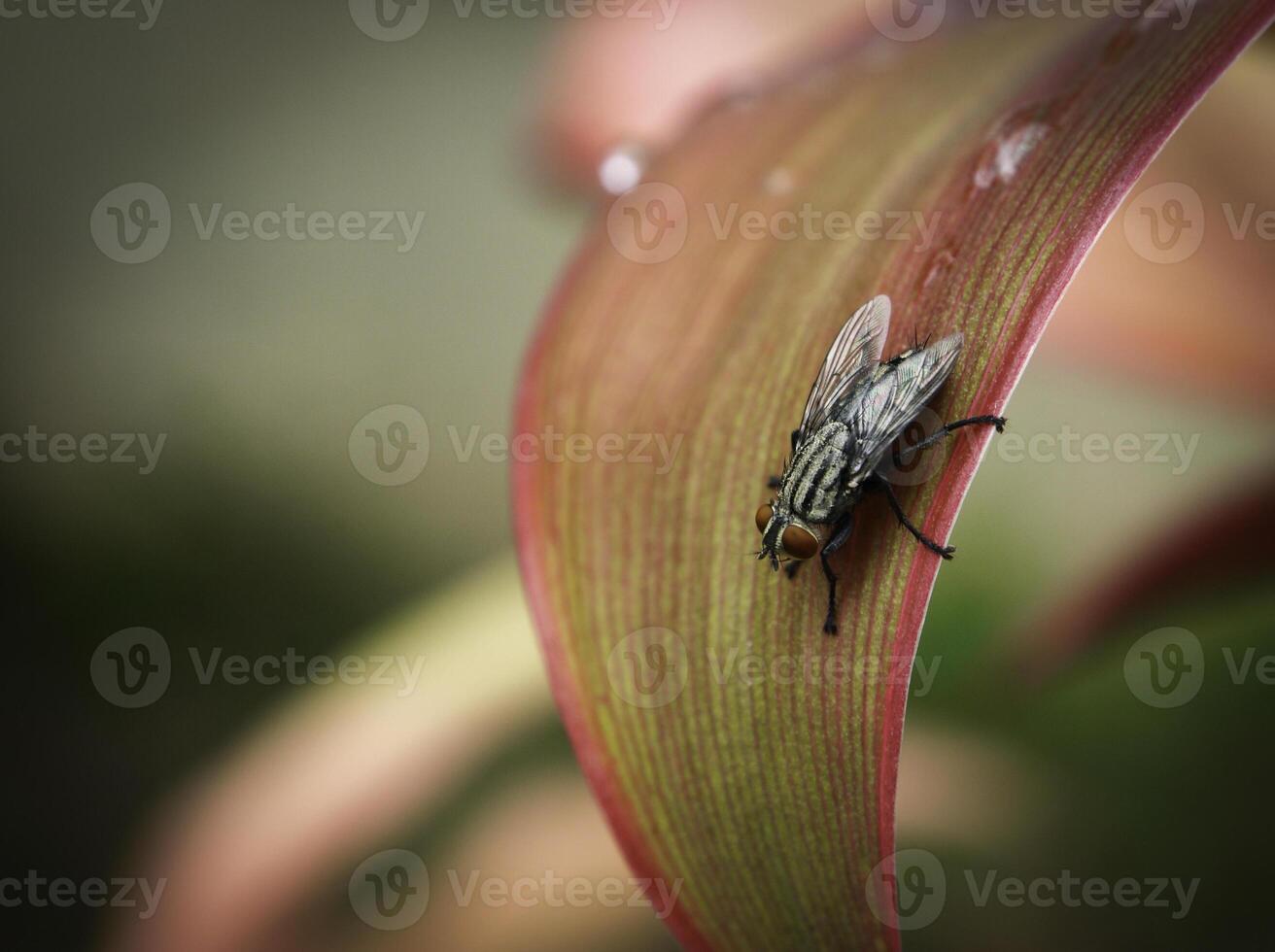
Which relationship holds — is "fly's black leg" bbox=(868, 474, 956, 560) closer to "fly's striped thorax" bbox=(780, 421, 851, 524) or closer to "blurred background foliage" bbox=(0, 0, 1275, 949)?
"fly's striped thorax" bbox=(780, 421, 851, 524)

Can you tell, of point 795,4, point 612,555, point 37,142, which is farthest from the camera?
point 37,142

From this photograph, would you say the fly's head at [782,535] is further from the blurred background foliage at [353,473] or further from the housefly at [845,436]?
the blurred background foliage at [353,473]

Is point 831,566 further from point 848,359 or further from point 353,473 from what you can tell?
point 353,473

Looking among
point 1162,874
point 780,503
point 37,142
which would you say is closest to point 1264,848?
point 1162,874

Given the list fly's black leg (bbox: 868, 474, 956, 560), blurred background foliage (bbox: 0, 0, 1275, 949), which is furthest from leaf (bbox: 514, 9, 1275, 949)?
blurred background foliage (bbox: 0, 0, 1275, 949)

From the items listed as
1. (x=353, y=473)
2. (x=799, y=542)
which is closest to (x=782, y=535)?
(x=799, y=542)

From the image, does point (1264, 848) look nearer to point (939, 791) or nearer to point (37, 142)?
point (939, 791)

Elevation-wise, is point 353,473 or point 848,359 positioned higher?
point 353,473
